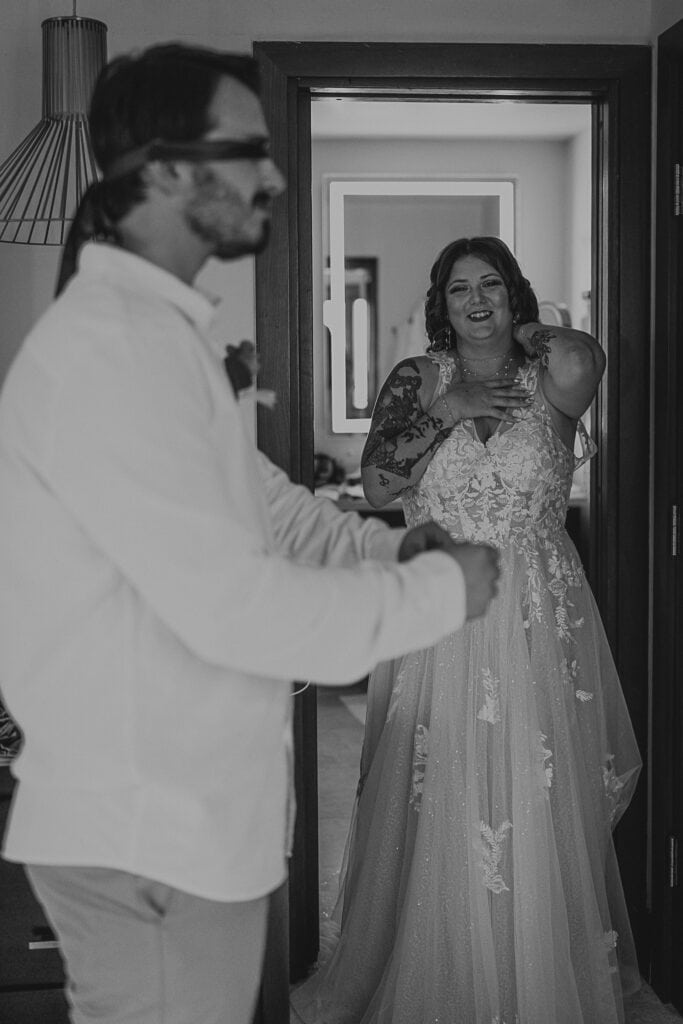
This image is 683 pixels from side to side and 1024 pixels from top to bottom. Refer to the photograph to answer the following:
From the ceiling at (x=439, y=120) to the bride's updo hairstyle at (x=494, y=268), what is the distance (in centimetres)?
203

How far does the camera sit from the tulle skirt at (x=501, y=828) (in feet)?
7.49

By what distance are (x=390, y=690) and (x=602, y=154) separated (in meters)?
1.29

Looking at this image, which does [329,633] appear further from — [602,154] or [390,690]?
[602,154]

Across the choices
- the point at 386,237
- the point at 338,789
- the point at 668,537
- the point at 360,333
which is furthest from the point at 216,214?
the point at 360,333

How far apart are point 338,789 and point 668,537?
1.81m

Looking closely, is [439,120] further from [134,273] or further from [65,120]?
[134,273]

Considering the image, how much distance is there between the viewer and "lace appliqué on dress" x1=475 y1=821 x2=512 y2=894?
2.31 m

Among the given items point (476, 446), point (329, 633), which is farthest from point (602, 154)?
point (329, 633)

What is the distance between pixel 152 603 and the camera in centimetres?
106

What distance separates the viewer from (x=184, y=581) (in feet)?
3.39

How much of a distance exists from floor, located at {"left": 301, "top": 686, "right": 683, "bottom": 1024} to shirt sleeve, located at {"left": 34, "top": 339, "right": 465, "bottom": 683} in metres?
1.78

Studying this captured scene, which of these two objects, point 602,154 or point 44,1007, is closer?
point 44,1007

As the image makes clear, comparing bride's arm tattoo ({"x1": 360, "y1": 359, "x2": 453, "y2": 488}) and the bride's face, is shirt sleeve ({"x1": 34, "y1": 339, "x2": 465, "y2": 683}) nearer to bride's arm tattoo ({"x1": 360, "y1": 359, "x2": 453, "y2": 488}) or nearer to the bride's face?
bride's arm tattoo ({"x1": 360, "y1": 359, "x2": 453, "y2": 488})

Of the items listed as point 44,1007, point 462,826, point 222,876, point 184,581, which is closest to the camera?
point 184,581
